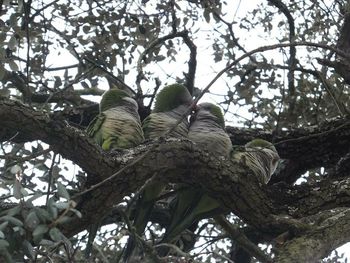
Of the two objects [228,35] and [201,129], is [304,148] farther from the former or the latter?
[228,35]

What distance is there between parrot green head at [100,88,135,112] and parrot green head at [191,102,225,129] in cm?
37

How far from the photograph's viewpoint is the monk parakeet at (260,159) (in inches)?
118

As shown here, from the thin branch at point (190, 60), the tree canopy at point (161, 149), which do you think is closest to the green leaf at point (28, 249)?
the tree canopy at point (161, 149)

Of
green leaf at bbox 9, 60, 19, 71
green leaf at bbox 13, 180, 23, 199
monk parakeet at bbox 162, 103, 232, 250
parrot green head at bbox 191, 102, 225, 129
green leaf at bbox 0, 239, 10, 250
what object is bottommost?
green leaf at bbox 0, 239, 10, 250

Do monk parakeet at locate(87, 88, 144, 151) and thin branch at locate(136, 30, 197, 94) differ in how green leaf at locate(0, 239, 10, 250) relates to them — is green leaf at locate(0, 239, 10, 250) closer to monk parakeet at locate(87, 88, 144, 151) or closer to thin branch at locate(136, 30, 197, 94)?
monk parakeet at locate(87, 88, 144, 151)

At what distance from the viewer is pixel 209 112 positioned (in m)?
3.19

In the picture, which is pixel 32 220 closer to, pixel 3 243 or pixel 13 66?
pixel 3 243

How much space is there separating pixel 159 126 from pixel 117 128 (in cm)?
23

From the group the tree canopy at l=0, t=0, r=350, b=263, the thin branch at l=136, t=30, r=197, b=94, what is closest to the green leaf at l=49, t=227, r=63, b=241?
the tree canopy at l=0, t=0, r=350, b=263

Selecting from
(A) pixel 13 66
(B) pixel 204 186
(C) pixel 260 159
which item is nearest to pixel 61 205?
(B) pixel 204 186

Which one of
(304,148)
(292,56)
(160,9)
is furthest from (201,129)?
(160,9)

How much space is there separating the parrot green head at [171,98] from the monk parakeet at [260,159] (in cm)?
42

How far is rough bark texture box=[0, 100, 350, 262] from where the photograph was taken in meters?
2.33

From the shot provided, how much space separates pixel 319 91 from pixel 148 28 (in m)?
1.21
